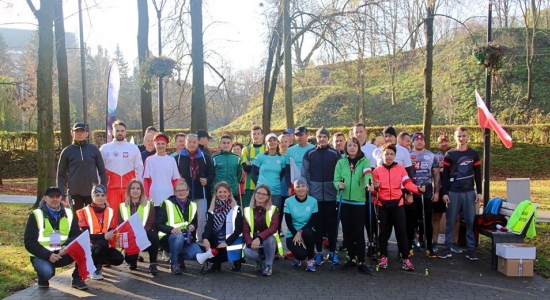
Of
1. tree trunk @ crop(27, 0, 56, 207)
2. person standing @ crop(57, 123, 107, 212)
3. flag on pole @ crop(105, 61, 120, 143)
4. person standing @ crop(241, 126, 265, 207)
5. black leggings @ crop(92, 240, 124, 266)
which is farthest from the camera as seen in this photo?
tree trunk @ crop(27, 0, 56, 207)

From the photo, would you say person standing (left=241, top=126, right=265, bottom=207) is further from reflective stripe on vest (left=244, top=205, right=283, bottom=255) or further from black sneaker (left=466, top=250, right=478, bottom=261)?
black sneaker (left=466, top=250, right=478, bottom=261)

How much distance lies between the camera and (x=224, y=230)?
6828mm

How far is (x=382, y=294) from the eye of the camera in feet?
18.8

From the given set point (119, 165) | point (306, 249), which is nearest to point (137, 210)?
point (119, 165)

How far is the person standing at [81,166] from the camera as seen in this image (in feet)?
23.9

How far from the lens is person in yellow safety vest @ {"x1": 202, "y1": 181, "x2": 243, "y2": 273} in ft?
22.0

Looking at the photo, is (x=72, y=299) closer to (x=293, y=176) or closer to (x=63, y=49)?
(x=293, y=176)

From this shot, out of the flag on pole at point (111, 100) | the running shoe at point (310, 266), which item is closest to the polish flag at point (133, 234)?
the running shoe at point (310, 266)

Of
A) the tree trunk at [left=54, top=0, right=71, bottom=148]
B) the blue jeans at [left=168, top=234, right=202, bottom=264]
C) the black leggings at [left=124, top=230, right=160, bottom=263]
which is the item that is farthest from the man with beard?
the tree trunk at [left=54, top=0, right=71, bottom=148]

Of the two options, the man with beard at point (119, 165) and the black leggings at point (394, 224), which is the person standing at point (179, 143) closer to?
the man with beard at point (119, 165)

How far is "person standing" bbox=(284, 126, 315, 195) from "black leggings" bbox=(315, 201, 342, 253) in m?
0.66

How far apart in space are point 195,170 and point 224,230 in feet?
4.58

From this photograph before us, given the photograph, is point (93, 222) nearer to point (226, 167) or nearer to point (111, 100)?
point (226, 167)

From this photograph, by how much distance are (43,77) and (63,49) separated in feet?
14.6
